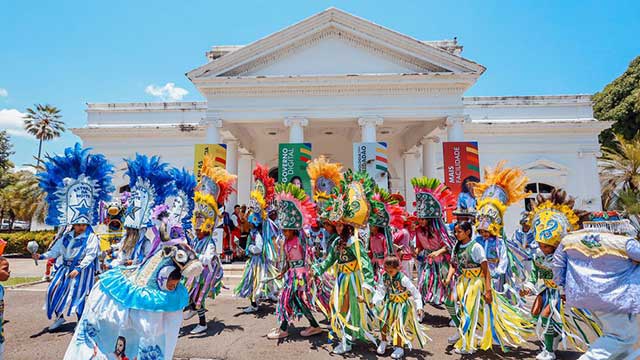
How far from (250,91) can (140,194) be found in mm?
12627

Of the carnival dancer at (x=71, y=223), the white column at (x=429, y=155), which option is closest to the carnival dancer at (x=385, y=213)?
the carnival dancer at (x=71, y=223)

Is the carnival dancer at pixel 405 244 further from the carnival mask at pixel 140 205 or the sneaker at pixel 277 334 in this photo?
the carnival mask at pixel 140 205

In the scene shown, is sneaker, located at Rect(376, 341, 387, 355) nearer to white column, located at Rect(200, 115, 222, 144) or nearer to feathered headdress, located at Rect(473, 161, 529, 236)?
feathered headdress, located at Rect(473, 161, 529, 236)

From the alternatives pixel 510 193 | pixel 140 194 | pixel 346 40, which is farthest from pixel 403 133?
pixel 140 194

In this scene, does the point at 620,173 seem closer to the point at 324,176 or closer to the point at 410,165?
the point at 410,165

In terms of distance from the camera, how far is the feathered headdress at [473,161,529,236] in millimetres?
5562

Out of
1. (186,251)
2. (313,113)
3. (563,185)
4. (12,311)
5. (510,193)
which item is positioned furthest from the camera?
(563,185)

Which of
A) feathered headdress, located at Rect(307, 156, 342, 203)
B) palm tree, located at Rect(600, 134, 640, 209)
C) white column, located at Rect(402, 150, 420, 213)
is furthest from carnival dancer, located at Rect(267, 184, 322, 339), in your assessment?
palm tree, located at Rect(600, 134, 640, 209)

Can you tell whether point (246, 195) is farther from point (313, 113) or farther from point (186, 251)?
point (186, 251)

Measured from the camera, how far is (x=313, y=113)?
17016 millimetres

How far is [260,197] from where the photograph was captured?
7445mm

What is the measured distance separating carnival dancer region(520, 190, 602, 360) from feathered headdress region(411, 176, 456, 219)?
1728mm

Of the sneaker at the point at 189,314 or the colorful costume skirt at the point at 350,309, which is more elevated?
the colorful costume skirt at the point at 350,309

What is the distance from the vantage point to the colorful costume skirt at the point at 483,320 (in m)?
4.54
